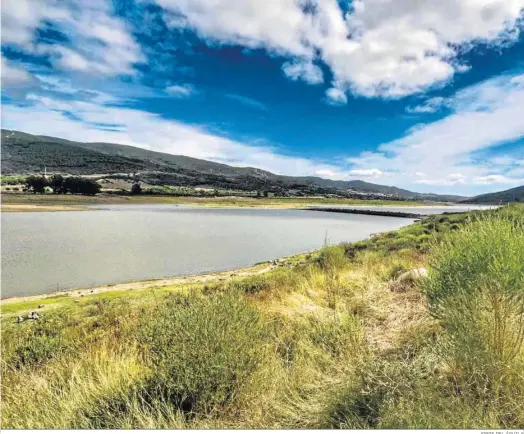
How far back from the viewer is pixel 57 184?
101250 millimetres

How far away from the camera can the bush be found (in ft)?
12.0

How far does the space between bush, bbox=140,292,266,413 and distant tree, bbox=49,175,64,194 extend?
365ft

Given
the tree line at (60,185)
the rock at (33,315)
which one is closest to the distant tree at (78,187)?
the tree line at (60,185)

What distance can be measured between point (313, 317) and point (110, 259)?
70.8 ft

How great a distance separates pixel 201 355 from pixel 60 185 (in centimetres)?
11373

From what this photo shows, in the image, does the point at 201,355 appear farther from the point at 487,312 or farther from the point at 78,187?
the point at 78,187

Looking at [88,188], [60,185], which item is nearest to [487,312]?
[88,188]

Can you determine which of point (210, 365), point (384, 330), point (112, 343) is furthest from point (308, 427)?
point (112, 343)

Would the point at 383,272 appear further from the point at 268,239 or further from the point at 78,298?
the point at 268,239

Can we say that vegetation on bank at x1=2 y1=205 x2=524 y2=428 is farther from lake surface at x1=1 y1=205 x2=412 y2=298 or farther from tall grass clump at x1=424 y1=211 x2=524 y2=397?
lake surface at x1=1 y1=205 x2=412 y2=298

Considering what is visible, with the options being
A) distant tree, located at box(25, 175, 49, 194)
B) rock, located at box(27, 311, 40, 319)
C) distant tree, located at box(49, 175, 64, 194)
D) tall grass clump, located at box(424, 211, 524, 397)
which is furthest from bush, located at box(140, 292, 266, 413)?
distant tree, located at box(49, 175, 64, 194)

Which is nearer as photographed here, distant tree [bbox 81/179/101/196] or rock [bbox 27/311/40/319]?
rock [bbox 27/311/40/319]

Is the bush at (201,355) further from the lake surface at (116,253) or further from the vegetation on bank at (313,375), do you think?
the lake surface at (116,253)

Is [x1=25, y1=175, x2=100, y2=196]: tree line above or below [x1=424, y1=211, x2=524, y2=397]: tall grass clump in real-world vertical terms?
below
